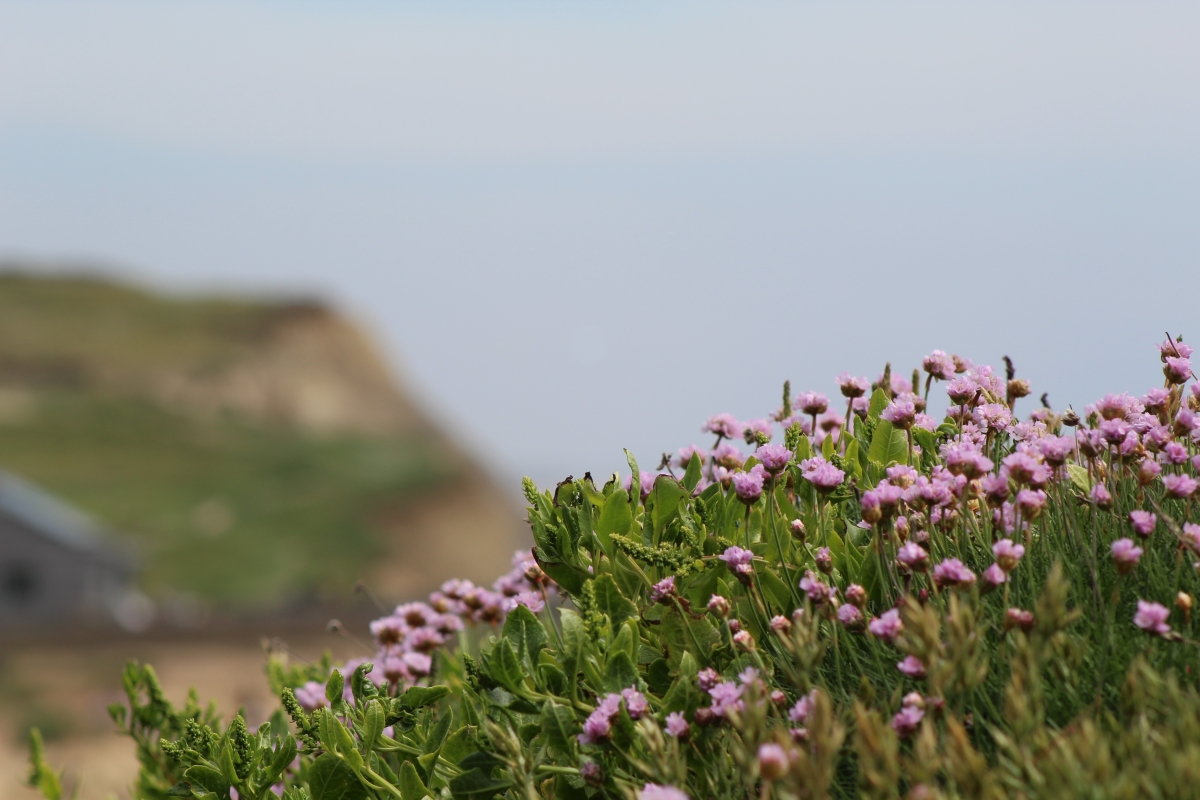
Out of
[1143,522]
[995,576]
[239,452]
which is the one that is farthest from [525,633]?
[239,452]

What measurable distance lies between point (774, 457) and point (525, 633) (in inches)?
44.6

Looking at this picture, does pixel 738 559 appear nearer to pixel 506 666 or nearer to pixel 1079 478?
pixel 506 666

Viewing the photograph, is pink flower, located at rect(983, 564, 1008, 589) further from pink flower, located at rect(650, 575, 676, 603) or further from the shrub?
pink flower, located at rect(650, 575, 676, 603)

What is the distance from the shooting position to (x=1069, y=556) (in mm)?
4121

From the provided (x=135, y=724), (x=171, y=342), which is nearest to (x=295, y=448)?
(x=171, y=342)

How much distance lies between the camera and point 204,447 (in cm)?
6931

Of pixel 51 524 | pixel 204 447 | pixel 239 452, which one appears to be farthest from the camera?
pixel 239 452

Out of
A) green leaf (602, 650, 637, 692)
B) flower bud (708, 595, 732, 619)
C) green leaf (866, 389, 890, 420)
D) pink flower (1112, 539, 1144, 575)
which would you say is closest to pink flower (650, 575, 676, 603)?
flower bud (708, 595, 732, 619)

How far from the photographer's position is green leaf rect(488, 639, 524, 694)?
3.71 meters

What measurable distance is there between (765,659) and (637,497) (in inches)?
39.9

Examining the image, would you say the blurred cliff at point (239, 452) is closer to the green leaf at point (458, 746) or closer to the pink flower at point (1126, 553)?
the green leaf at point (458, 746)

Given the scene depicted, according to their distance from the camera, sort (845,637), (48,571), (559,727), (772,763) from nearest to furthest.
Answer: (772,763)
(559,727)
(845,637)
(48,571)

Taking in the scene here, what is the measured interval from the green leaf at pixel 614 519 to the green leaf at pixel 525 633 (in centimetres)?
55

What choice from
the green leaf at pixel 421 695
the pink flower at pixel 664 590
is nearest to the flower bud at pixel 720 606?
the pink flower at pixel 664 590
